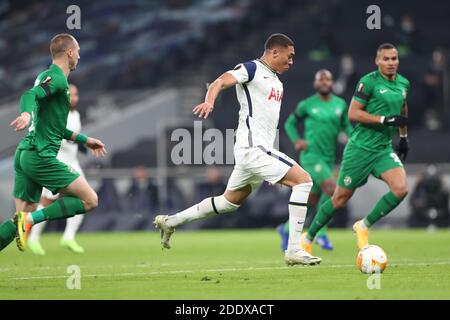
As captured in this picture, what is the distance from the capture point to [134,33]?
33906mm

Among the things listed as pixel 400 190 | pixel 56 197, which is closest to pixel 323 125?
pixel 400 190

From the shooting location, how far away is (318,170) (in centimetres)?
1587

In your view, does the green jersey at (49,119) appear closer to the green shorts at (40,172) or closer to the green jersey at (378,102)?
the green shorts at (40,172)

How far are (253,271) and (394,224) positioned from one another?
13.9m

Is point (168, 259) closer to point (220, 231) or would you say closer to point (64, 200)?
point (64, 200)

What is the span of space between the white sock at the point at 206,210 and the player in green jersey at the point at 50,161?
54.1 inches

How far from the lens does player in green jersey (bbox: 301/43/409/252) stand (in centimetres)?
1266

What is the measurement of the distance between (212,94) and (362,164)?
3258mm

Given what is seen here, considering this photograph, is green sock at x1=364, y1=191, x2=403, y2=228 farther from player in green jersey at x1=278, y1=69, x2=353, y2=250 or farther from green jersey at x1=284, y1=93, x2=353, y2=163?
green jersey at x1=284, y1=93, x2=353, y2=163

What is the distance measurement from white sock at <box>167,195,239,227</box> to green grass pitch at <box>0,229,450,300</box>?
1.92 feet

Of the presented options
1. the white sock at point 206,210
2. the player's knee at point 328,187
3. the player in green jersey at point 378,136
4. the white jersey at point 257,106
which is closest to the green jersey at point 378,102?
the player in green jersey at point 378,136

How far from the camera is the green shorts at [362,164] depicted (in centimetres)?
1273

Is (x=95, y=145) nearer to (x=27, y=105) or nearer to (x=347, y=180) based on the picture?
(x=27, y=105)
